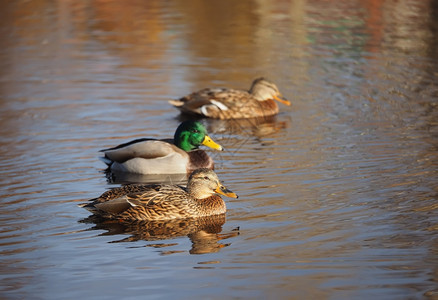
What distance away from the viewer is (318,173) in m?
10.1

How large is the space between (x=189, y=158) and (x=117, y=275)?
4.01 meters

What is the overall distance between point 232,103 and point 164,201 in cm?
555

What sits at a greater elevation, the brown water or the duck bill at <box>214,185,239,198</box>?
the duck bill at <box>214,185,239,198</box>

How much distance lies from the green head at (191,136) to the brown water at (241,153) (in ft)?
1.36

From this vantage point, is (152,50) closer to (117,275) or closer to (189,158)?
(189,158)

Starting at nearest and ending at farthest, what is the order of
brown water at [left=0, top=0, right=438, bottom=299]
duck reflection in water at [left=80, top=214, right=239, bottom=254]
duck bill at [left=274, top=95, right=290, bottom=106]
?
brown water at [left=0, top=0, right=438, bottom=299]
duck reflection in water at [left=80, top=214, right=239, bottom=254]
duck bill at [left=274, top=95, right=290, bottom=106]

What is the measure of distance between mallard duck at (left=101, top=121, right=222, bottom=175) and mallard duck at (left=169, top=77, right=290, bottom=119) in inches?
119

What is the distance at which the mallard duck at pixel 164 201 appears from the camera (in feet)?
28.1

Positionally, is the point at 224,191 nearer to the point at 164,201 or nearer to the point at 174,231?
the point at 164,201

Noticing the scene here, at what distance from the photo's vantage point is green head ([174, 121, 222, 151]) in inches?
427

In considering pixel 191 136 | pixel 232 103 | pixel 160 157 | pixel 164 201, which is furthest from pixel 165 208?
pixel 232 103

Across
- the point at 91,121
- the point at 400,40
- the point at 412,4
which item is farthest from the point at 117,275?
the point at 412,4

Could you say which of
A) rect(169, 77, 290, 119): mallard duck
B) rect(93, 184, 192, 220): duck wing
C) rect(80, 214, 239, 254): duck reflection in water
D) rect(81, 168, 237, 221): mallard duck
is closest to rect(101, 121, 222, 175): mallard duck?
rect(81, 168, 237, 221): mallard duck

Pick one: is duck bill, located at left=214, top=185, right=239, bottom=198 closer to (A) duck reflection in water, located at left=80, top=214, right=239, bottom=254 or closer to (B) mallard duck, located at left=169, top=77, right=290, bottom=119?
(A) duck reflection in water, located at left=80, top=214, right=239, bottom=254
